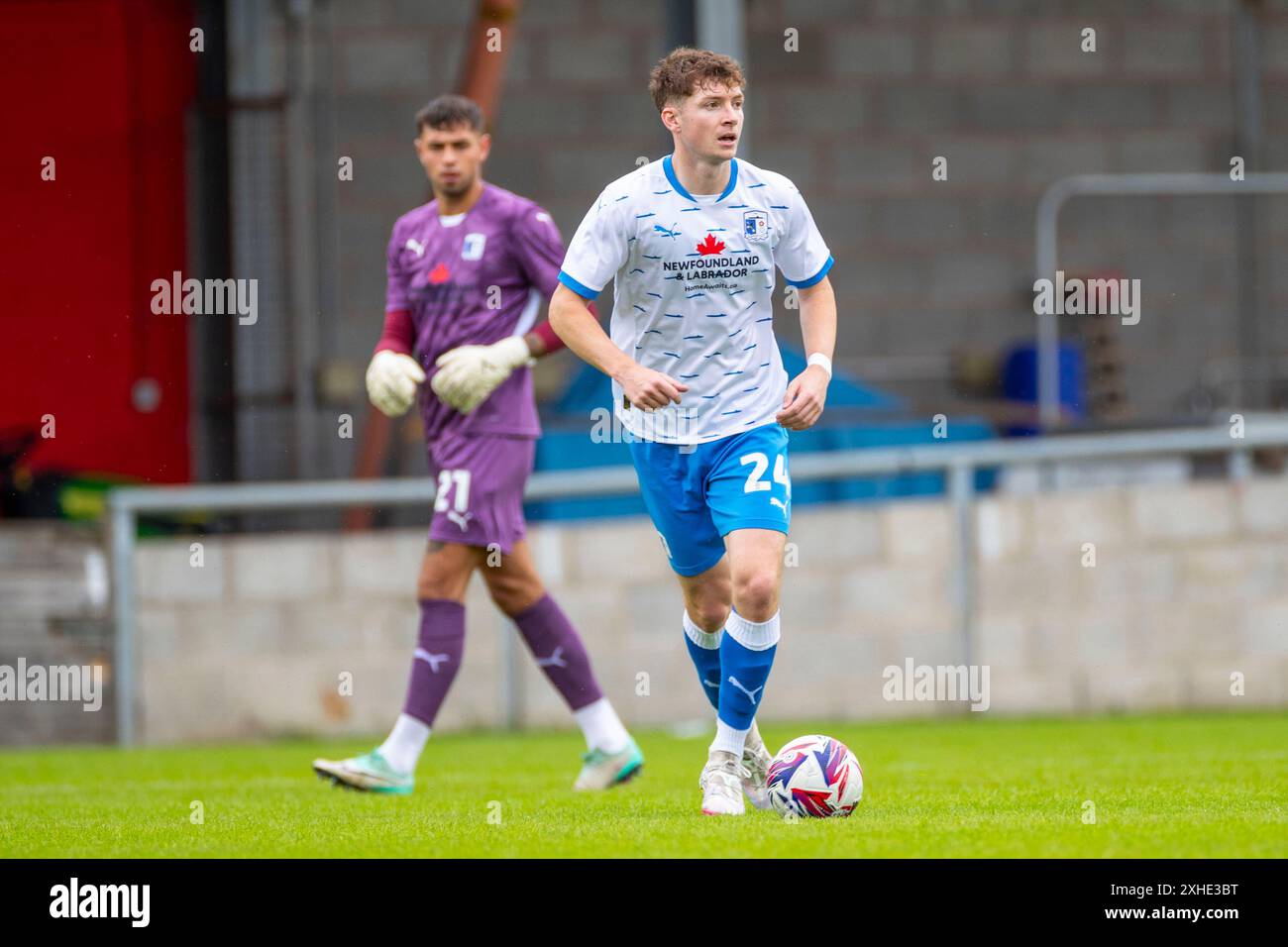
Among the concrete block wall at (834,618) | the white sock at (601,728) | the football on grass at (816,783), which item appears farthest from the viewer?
the concrete block wall at (834,618)

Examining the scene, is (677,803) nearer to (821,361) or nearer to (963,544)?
(821,361)

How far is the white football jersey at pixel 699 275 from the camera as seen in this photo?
18.8 feet

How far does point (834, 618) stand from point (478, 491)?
13.7 feet

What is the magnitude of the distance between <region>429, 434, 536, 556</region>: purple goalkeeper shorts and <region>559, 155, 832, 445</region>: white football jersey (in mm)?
982

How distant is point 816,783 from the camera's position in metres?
5.27

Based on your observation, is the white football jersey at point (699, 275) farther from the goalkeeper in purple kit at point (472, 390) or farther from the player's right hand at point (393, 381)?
the player's right hand at point (393, 381)

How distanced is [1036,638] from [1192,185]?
569 cm

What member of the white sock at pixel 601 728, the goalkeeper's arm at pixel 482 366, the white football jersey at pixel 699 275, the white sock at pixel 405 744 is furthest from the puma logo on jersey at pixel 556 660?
the white football jersey at pixel 699 275

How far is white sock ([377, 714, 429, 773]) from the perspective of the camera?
6535 millimetres

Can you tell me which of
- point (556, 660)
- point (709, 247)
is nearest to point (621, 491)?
point (556, 660)

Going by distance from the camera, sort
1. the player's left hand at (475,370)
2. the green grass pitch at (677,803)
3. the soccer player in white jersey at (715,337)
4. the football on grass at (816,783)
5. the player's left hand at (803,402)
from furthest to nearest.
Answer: the player's left hand at (475,370) → the soccer player in white jersey at (715,337) → the player's left hand at (803,402) → the football on grass at (816,783) → the green grass pitch at (677,803)

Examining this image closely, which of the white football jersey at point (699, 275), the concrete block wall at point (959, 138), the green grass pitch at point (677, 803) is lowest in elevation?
the green grass pitch at point (677, 803)
